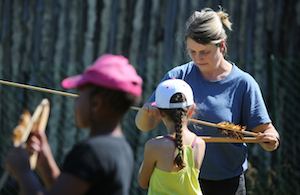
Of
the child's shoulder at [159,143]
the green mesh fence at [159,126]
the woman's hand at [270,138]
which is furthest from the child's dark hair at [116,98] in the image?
the green mesh fence at [159,126]

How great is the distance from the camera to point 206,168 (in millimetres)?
2738

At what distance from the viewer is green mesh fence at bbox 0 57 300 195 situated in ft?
14.6

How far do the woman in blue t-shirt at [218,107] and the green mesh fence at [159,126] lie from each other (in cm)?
168

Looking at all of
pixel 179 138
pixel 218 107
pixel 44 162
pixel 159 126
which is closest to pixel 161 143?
pixel 179 138

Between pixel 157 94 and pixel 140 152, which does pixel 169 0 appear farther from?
pixel 157 94

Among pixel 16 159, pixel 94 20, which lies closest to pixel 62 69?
pixel 94 20

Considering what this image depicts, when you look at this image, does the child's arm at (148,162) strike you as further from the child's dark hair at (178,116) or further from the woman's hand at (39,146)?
the woman's hand at (39,146)

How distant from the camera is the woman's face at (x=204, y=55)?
276cm

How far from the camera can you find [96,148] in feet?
4.96

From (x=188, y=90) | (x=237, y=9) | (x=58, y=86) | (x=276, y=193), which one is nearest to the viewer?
(x=188, y=90)

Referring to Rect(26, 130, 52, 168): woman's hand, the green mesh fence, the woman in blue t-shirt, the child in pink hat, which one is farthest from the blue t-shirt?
the green mesh fence

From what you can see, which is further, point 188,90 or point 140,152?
point 140,152

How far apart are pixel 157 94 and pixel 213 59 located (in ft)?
1.85

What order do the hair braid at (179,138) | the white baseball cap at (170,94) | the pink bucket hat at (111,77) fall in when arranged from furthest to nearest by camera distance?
the white baseball cap at (170,94) → the hair braid at (179,138) → the pink bucket hat at (111,77)
